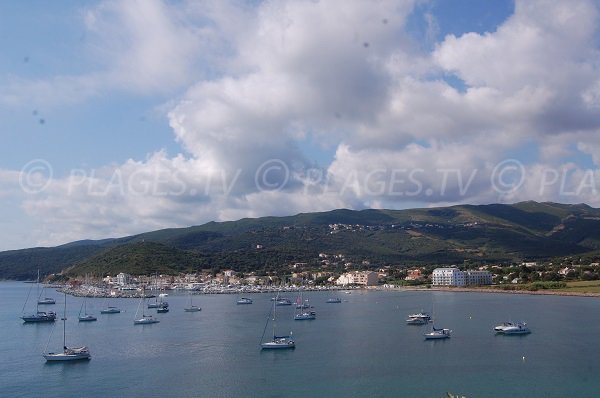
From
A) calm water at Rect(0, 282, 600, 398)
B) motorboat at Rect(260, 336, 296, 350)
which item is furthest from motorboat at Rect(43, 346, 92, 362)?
motorboat at Rect(260, 336, 296, 350)

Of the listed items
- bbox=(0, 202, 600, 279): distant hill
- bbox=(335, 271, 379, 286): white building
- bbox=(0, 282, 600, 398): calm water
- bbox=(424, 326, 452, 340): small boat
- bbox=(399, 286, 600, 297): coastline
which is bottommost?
bbox=(0, 282, 600, 398): calm water

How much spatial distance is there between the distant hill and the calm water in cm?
7056

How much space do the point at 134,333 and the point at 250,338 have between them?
1008cm

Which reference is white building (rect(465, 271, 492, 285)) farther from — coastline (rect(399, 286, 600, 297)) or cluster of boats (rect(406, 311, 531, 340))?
cluster of boats (rect(406, 311, 531, 340))

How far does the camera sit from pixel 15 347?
35250mm

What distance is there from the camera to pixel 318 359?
2886cm

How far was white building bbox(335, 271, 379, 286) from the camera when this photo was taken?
102 metres

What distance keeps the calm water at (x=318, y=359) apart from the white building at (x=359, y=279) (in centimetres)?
5291

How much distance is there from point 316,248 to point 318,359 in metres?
128

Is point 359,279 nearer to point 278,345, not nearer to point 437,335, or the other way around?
point 437,335

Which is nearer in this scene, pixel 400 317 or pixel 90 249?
pixel 400 317

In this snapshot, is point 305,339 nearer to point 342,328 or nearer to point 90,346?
point 342,328

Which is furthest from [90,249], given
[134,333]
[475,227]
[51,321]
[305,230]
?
[134,333]

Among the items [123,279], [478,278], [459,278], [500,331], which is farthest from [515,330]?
[123,279]
